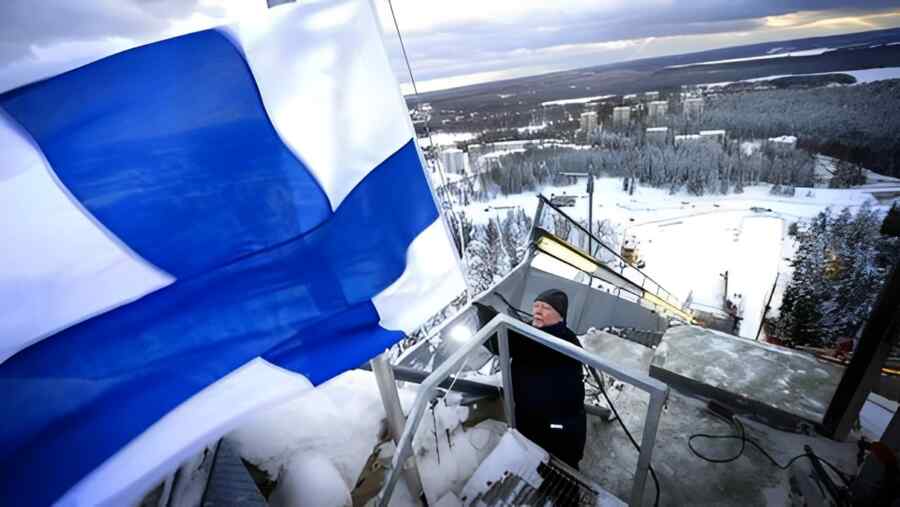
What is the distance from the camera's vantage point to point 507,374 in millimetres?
3098

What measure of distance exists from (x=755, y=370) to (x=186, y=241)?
5599 millimetres

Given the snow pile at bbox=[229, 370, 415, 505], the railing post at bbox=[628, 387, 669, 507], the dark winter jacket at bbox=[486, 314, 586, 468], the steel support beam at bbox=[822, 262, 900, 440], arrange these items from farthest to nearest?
the dark winter jacket at bbox=[486, 314, 586, 468] < the steel support beam at bbox=[822, 262, 900, 440] < the snow pile at bbox=[229, 370, 415, 505] < the railing post at bbox=[628, 387, 669, 507]

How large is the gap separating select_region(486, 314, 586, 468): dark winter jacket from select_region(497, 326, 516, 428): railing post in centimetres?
11

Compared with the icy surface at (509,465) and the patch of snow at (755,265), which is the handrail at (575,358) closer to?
the icy surface at (509,465)

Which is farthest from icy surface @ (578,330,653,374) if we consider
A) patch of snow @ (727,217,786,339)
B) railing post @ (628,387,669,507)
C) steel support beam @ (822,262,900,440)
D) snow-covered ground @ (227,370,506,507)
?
patch of snow @ (727,217,786,339)

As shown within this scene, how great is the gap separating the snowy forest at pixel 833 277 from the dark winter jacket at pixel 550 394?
29.5 m

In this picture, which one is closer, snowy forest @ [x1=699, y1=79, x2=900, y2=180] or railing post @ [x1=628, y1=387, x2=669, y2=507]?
railing post @ [x1=628, y1=387, x2=669, y2=507]

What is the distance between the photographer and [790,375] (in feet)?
13.9

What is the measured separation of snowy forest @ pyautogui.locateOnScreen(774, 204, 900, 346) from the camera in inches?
1256

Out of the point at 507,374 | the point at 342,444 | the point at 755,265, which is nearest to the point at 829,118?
the point at 755,265

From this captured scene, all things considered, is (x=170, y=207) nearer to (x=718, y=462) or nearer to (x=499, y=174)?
(x=718, y=462)

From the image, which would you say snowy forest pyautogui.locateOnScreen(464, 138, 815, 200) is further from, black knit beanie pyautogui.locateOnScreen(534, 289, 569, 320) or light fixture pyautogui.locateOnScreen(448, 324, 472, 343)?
black knit beanie pyautogui.locateOnScreen(534, 289, 569, 320)

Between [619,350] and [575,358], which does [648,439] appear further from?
[619,350]

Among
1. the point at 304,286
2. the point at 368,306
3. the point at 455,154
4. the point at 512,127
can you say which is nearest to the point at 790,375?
the point at 368,306
